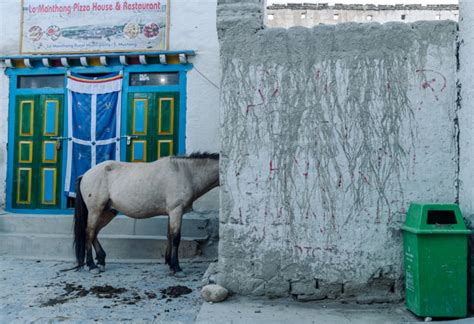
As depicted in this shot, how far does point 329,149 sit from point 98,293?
9.71 ft

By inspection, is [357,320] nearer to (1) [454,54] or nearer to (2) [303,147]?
(2) [303,147]

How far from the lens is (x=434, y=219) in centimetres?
395

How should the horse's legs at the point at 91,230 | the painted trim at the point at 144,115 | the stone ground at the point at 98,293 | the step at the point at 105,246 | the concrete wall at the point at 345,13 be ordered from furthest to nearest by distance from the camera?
the concrete wall at the point at 345,13 → the painted trim at the point at 144,115 → the step at the point at 105,246 → the horse's legs at the point at 91,230 → the stone ground at the point at 98,293

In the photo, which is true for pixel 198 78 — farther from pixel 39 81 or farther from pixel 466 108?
pixel 466 108

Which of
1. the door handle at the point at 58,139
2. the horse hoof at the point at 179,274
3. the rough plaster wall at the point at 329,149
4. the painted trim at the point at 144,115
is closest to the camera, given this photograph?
the rough plaster wall at the point at 329,149

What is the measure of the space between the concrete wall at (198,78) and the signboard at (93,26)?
0.29 m

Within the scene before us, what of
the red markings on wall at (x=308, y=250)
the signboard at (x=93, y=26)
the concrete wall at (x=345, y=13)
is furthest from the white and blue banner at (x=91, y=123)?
the concrete wall at (x=345, y=13)

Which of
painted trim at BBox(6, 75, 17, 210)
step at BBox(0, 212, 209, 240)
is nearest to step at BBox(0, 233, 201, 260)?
step at BBox(0, 212, 209, 240)

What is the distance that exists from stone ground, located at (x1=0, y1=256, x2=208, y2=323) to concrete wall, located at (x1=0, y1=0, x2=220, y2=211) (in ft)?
6.65

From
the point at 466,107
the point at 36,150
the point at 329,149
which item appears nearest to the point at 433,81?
the point at 466,107

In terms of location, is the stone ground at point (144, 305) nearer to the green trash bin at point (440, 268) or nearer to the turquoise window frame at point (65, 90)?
the green trash bin at point (440, 268)

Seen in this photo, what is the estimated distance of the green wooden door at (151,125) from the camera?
7.61 metres

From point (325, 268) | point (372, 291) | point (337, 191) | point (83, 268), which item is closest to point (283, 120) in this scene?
point (337, 191)

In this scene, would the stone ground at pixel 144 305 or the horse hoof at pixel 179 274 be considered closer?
the stone ground at pixel 144 305
